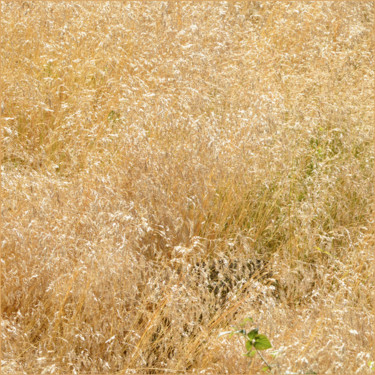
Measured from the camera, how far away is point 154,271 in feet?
8.59

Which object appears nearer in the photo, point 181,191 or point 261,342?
point 261,342

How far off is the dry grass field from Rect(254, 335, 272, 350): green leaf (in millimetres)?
58

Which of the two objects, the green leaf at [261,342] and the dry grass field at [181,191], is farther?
the dry grass field at [181,191]

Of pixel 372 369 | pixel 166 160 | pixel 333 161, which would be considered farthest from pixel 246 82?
pixel 372 369

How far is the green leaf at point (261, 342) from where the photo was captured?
1843 millimetres

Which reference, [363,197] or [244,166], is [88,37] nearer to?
[244,166]

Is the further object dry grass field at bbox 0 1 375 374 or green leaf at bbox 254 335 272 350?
dry grass field at bbox 0 1 375 374

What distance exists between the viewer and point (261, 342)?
1860 mm

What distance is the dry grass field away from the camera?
228cm

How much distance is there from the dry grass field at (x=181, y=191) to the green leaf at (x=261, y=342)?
58mm

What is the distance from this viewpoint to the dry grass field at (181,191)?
Answer: 2.28 m

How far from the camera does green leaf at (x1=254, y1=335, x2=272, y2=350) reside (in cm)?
184

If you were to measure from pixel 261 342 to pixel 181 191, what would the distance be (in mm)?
1234

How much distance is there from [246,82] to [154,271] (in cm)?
198
